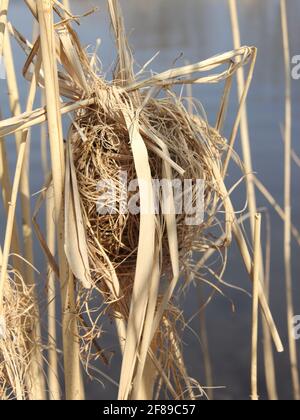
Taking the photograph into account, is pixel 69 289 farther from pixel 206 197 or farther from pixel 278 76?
pixel 278 76

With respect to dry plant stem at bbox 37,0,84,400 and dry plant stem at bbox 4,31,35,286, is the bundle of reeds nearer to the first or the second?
dry plant stem at bbox 37,0,84,400

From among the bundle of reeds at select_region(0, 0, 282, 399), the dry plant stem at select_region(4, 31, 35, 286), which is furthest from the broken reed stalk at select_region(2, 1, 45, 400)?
the bundle of reeds at select_region(0, 0, 282, 399)

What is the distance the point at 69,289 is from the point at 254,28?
2916 mm

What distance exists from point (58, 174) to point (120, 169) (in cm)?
5

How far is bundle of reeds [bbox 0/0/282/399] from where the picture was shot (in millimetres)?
474

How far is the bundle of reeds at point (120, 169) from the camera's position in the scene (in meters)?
0.47

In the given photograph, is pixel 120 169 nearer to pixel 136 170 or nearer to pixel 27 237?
pixel 136 170

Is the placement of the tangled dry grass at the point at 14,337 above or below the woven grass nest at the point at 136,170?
below

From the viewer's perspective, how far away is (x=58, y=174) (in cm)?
49

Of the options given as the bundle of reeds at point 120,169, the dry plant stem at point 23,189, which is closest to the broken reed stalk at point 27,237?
the dry plant stem at point 23,189

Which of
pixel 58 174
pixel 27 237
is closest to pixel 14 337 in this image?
pixel 27 237

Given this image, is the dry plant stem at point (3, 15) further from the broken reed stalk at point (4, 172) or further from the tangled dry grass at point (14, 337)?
the tangled dry grass at point (14, 337)

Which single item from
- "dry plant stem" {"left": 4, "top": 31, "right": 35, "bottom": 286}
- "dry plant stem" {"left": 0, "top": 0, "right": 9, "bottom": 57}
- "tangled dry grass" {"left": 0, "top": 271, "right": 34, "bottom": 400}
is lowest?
"tangled dry grass" {"left": 0, "top": 271, "right": 34, "bottom": 400}

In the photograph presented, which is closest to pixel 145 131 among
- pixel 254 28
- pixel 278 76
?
pixel 278 76
